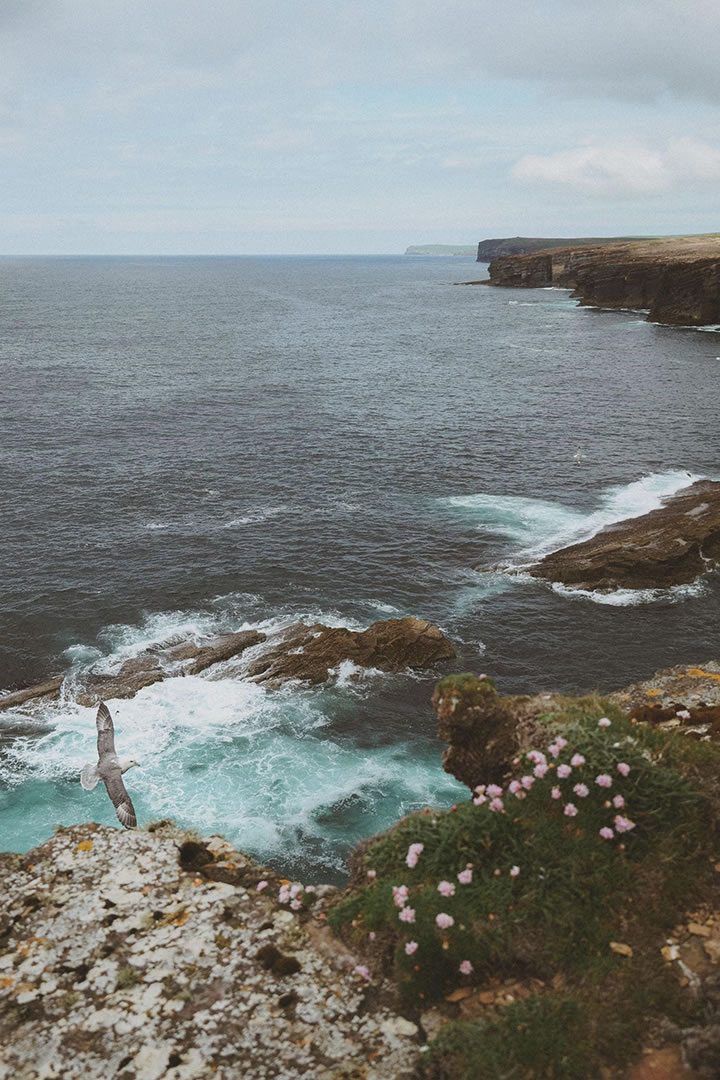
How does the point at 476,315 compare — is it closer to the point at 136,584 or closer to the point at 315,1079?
the point at 136,584

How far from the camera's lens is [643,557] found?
4019cm

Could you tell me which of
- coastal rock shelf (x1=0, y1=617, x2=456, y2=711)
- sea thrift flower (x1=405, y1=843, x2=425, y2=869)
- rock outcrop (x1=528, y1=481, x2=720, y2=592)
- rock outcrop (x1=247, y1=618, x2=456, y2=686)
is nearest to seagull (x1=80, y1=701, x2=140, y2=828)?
coastal rock shelf (x1=0, y1=617, x2=456, y2=711)

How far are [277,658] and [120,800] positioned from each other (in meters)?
13.5

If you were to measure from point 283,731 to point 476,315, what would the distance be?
150m

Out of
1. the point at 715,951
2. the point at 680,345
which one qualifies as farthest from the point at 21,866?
the point at 680,345

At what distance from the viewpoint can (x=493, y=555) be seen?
44.4 m

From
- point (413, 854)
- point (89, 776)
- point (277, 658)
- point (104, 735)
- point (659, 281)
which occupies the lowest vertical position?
point (277, 658)

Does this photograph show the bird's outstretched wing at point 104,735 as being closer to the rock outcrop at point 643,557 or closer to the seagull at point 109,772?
the seagull at point 109,772

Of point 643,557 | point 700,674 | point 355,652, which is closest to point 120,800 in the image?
point 355,652

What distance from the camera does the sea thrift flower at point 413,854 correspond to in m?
13.1

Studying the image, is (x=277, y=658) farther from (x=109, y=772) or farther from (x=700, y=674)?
(x=700, y=674)

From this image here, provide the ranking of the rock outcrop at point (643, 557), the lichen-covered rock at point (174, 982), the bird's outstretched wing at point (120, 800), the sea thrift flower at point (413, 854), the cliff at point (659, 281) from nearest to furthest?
the lichen-covered rock at point (174, 982) → the sea thrift flower at point (413, 854) → the bird's outstretched wing at point (120, 800) → the rock outcrop at point (643, 557) → the cliff at point (659, 281)

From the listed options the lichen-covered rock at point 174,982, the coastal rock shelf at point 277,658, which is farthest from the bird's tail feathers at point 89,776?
the coastal rock shelf at point 277,658

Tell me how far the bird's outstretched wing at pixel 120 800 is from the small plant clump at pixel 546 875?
8355 millimetres
